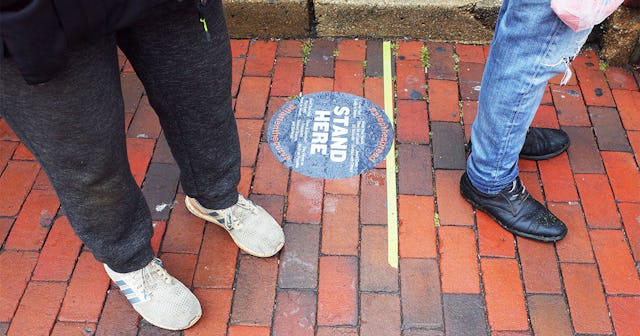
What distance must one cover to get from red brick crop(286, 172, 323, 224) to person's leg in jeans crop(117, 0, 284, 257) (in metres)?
0.15

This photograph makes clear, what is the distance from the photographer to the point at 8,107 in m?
1.38

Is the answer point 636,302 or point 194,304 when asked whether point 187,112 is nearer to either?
point 194,304

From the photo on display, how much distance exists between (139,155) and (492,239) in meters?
1.70

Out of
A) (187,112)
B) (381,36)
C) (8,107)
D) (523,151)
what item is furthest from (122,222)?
(381,36)

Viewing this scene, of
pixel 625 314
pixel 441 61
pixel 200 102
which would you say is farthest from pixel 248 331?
pixel 441 61

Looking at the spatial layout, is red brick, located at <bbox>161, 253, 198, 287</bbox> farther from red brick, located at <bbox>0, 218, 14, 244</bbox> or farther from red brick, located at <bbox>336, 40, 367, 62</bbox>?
red brick, located at <bbox>336, 40, 367, 62</bbox>

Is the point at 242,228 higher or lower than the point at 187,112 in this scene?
lower

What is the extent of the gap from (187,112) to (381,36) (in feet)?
5.92

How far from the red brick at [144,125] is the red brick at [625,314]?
2190 mm

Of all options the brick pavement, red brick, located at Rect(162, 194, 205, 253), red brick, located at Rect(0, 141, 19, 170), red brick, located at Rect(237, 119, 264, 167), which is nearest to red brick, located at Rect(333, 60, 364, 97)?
the brick pavement

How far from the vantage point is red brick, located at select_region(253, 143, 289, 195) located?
254 centimetres

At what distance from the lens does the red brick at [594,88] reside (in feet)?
9.56

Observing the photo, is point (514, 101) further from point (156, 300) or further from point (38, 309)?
point (38, 309)

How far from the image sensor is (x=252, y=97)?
2943 mm
